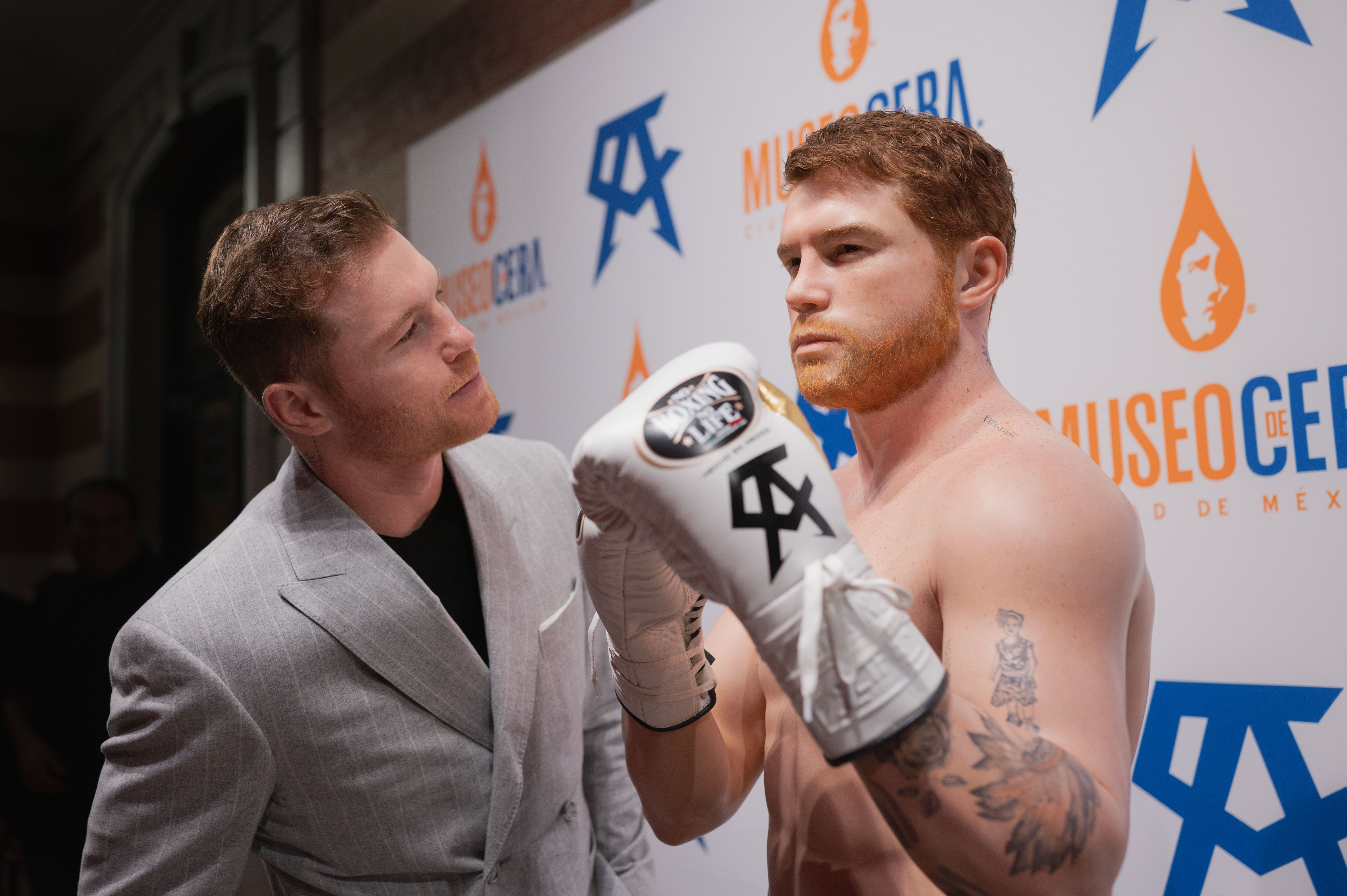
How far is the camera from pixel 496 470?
185 centimetres

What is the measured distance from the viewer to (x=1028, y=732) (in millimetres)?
923

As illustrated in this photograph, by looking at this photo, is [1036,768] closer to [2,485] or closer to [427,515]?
[427,515]

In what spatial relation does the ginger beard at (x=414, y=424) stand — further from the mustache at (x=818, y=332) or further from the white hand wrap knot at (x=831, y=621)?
the white hand wrap knot at (x=831, y=621)

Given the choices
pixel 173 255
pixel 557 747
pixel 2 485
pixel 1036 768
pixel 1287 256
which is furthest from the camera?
pixel 2 485

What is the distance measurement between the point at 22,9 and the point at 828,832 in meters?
6.52

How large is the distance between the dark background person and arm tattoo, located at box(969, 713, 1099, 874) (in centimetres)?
323

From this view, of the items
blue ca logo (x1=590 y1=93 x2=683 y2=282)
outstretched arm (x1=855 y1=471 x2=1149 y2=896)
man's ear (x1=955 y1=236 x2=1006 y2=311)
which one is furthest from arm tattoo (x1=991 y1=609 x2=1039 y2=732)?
blue ca logo (x1=590 y1=93 x2=683 y2=282)

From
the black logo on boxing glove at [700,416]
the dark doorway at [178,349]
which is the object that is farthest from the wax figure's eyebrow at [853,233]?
the dark doorway at [178,349]

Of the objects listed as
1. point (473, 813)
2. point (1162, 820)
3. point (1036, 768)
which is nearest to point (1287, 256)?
point (1162, 820)

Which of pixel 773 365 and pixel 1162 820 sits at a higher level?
pixel 773 365

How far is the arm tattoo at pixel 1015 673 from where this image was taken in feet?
3.09

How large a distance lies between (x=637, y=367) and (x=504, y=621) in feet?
4.31

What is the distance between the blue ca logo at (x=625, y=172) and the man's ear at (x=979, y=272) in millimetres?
1455

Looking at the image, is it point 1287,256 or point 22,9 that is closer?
point 1287,256
